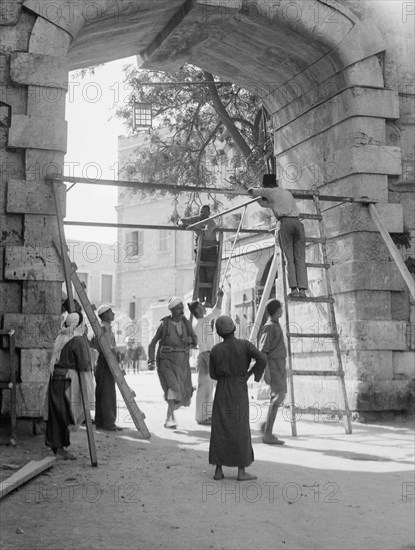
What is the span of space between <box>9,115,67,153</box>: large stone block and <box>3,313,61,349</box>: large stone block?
190 cm

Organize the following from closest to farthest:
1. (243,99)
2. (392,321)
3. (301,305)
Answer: (392,321) < (301,305) < (243,99)

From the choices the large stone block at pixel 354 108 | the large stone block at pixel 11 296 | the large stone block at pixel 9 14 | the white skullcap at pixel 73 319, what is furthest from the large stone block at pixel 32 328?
the large stone block at pixel 354 108

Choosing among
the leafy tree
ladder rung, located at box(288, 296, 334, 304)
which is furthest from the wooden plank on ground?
the leafy tree

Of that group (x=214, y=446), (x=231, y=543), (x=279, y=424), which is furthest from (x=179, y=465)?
(x=279, y=424)

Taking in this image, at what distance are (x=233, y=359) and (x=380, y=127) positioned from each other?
4921 millimetres

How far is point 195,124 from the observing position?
1841cm

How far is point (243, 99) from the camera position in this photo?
17.6m

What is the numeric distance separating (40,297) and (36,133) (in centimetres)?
184

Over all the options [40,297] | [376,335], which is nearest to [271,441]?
[376,335]

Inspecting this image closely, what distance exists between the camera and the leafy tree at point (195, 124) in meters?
16.9

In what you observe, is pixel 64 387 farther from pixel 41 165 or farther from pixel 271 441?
pixel 41 165

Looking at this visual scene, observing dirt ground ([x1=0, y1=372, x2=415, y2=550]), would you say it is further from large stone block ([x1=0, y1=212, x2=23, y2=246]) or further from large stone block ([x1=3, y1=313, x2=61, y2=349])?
large stone block ([x1=0, y1=212, x2=23, y2=246])

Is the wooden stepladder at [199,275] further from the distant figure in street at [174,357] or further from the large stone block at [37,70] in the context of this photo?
the large stone block at [37,70]

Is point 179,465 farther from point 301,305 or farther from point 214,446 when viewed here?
point 301,305
